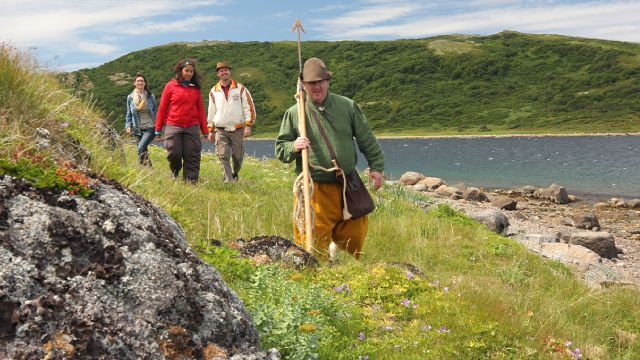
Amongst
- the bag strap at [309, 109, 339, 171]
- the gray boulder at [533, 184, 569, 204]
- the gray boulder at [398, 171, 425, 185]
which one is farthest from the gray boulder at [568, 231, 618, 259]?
the gray boulder at [398, 171, 425, 185]

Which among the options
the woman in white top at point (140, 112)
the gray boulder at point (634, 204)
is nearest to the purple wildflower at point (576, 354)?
the woman in white top at point (140, 112)

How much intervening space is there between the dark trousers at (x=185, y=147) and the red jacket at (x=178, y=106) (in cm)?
15

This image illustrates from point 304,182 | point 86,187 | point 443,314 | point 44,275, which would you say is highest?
point 86,187

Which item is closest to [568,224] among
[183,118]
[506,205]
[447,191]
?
[506,205]

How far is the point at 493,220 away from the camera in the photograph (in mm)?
17391

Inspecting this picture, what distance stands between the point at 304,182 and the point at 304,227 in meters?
0.67

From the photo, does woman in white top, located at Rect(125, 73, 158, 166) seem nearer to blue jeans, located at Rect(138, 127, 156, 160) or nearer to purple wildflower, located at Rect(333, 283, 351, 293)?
blue jeans, located at Rect(138, 127, 156, 160)

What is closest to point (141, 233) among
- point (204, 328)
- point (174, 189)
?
point (204, 328)

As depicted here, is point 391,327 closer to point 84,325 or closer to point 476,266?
point 84,325

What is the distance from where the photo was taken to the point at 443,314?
4.70 metres

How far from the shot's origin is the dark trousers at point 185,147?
11.5m

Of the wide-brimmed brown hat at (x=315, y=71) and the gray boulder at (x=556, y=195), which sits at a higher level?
the wide-brimmed brown hat at (x=315, y=71)

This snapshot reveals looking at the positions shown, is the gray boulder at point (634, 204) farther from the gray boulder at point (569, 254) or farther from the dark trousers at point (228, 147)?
the dark trousers at point (228, 147)

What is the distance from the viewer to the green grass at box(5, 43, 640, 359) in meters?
3.83
